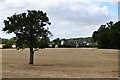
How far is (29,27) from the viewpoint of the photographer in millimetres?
37875

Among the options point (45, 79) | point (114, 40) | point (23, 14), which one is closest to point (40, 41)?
point (23, 14)

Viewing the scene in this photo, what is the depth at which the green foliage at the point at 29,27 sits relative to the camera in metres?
37.8

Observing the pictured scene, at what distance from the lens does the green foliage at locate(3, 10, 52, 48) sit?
124 feet

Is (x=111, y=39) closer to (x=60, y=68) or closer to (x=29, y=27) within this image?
(x=29, y=27)

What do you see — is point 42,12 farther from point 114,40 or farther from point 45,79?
point 114,40

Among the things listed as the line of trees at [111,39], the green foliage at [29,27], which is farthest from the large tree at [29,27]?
the line of trees at [111,39]

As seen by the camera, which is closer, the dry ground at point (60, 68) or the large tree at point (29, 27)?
the dry ground at point (60, 68)

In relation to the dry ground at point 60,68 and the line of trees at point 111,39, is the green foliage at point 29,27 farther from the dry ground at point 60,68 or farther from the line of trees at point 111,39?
the line of trees at point 111,39

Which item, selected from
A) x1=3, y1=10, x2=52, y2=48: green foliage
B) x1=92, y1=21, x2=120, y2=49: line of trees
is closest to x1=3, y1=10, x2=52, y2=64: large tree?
x1=3, y1=10, x2=52, y2=48: green foliage

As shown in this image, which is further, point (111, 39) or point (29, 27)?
point (111, 39)

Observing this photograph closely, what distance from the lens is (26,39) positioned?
3847 cm

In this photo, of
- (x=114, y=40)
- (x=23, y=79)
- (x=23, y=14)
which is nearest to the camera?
(x=23, y=79)

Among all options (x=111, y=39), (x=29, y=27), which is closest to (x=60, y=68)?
(x=29, y=27)

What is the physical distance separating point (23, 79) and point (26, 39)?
67.4 ft
